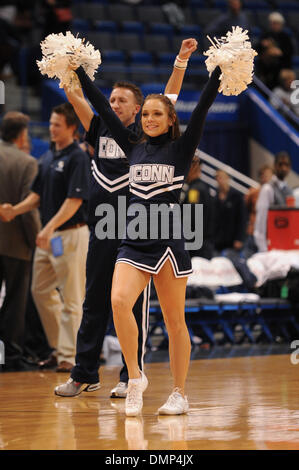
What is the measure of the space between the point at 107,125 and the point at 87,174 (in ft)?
4.99

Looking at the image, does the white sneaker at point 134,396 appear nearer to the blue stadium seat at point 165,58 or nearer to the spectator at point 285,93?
the spectator at point 285,93

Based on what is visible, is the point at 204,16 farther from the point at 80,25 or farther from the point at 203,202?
the point at 203,202

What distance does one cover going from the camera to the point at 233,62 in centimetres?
452

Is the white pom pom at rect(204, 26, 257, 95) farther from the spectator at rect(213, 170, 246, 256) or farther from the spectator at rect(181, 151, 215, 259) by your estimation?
the spectator at rect(213, 170, 246, 256)

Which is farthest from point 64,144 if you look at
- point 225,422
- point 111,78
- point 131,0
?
point 131,0

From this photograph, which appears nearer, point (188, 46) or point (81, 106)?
point (188, 46)

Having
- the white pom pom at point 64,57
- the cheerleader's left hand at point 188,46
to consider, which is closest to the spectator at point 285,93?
the cheerleader's left hand at point 188,46

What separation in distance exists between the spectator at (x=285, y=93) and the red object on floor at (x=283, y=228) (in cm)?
520

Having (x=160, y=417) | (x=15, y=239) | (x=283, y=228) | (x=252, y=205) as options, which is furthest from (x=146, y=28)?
(x=160, y=417)

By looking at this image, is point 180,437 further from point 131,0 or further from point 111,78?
point 131,0

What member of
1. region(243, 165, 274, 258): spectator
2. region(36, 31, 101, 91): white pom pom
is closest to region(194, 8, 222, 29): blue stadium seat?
region(243, 165, 274, 258): spectator

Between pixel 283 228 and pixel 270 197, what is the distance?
1.53ft

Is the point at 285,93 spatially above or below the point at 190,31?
below

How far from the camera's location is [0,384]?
5.80 metres
